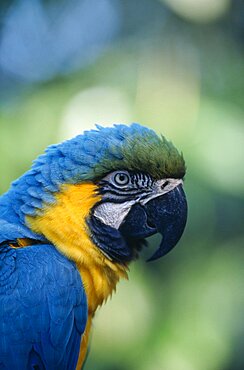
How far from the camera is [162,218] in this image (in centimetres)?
159

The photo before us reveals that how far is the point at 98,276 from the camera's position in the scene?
1.60 meters

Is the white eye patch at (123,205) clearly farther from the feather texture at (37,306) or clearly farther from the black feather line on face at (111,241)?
the feather texture at (37,306)

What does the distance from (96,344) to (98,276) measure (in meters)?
1.09

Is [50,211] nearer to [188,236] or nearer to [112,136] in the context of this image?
[112,136]

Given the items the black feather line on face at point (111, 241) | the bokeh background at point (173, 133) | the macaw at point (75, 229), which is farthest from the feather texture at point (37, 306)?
the bokeh background at point (173, 133)

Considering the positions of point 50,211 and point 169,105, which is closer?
point 50,211

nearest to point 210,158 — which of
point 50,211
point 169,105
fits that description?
point 169,105

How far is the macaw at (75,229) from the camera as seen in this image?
147 centimetres

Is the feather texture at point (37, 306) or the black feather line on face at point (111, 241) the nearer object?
the feather texture at point (37, 306)

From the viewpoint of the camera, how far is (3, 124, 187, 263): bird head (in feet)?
5.07

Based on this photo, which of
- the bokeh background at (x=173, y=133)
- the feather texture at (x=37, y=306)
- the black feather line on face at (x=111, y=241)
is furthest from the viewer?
the bokeh background at (x=173, y=133)

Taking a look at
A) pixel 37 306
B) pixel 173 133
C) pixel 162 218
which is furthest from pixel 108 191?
pixel 173 133

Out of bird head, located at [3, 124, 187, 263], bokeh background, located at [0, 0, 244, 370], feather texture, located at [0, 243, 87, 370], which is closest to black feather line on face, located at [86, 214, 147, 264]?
bird head, located at [3, 124, 187, 263]

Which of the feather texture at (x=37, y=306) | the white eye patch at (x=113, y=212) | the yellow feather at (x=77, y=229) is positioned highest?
the white eye patch at (x=113, y=212)
